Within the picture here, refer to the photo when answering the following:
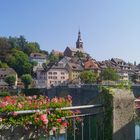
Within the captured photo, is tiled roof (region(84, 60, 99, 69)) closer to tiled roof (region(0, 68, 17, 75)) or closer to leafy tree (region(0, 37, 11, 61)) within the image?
tiled roof (region(0, 68, 17, 75))

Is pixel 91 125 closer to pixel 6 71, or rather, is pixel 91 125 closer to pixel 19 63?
pixel 6 71

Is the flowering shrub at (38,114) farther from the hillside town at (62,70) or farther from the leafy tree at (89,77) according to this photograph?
the hillside town at (62,70)

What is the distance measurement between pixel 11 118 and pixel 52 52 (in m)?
165

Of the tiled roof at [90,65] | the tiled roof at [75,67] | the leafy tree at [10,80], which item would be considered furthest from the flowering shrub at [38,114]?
the tiled roof at [90,65]

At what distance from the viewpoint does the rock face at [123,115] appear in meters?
6.27

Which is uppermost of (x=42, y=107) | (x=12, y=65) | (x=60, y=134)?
(x=12, y=65)

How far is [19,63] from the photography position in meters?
130

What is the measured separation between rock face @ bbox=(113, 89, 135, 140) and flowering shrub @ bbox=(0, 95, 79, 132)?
2.40ft

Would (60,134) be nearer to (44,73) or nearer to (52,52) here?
(44,73)

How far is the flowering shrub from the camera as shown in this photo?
5043mm

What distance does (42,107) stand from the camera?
215 inches

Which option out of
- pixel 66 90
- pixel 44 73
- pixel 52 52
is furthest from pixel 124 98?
pixel 52 52

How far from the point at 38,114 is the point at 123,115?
158 cm

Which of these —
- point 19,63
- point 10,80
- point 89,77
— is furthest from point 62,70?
point 89,77
